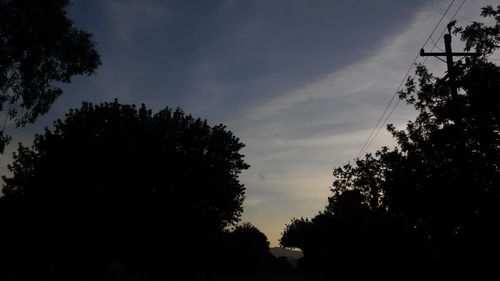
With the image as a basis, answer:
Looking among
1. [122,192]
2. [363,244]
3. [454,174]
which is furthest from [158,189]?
Result: [454,174]

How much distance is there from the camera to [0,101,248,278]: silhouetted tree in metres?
45.6

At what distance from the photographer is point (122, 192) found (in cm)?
4569

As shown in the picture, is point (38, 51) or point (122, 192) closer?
point (38, 51)

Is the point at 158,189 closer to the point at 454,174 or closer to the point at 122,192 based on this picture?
the point at 122,192

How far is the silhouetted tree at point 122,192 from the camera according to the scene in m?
45.6

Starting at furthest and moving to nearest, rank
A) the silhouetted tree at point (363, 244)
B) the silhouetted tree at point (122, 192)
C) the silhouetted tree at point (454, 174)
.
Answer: the silhouetted tree at point (122, 192), the silhouetted tree at point (363, 244), the silhouetted tree at point (454, 174)

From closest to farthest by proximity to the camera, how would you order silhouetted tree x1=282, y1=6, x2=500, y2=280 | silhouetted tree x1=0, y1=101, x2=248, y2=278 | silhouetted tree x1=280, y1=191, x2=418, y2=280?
silhouetted tree x1=282, y1=6, x2=500, y2=280
silhouetted tree x1=280, y1=191, x2=418, y2=280
silhouetted tree x1=0, y1=101, x2=248, y2=278

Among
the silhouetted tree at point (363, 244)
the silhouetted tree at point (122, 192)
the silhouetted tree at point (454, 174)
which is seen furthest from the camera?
the silhouetted tree at point (122, 192)

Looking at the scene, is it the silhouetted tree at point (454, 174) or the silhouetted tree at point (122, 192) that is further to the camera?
the silhouetted tree at point (122, 192)

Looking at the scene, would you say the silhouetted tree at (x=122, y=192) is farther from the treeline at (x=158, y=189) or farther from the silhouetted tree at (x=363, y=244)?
the silhouetted tree at (x=363, y=244)

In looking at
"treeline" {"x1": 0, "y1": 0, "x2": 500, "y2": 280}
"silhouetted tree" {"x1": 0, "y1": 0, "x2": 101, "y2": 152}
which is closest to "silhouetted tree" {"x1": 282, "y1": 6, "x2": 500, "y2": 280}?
"treeline" {"x1": 0, "y1": 0, "x2": 500, "y2": 280}

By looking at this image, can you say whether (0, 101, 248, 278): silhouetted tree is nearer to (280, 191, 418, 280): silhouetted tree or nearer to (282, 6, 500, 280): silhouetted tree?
(280, 191, 418, 280): silhouetted tree

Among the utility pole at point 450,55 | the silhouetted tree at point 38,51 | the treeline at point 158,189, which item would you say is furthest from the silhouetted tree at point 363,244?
the silhouetted tree at point 38,51

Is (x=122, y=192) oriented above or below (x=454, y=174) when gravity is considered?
above
